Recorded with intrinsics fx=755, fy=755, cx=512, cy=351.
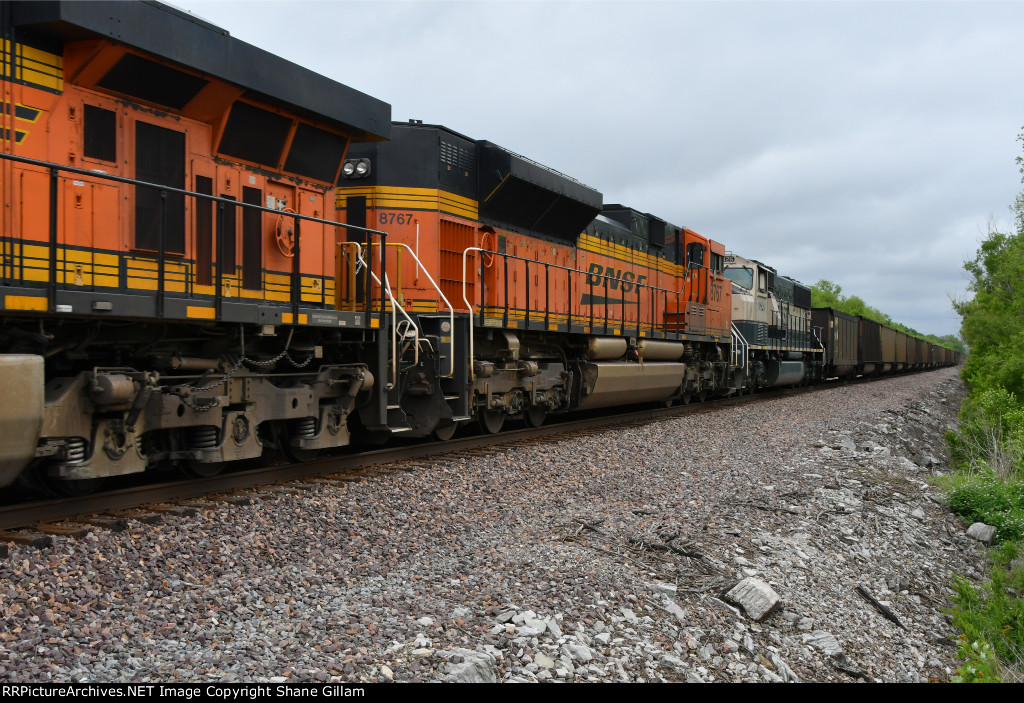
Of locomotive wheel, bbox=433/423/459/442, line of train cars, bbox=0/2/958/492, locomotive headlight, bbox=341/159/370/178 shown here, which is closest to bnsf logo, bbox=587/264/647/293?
line of train cars, bbox=0/2/958/492

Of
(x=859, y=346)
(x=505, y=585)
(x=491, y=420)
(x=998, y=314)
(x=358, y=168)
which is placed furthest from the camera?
(x=859, y=346)

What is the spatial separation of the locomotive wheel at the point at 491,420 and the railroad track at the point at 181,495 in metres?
0.74

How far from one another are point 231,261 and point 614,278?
27.2 feet

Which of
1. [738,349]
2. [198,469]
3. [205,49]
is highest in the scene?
[205,49]

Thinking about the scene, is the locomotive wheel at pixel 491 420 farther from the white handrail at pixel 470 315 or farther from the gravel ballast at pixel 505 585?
the gravel ballast at pixel 505 585

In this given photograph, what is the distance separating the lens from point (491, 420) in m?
9.78

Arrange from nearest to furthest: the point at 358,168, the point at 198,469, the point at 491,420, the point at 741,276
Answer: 1. the point at 198,469
2. the point at 358,168
3. the point at 491,420
4. the point at 741,276

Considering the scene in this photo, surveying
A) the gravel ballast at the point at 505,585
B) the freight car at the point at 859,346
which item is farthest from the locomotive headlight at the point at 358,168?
the freight car at the point at 859,346

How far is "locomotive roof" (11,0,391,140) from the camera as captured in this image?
484 cm

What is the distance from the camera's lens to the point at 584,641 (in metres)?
3.65

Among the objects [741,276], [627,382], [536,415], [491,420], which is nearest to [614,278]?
[627,382]

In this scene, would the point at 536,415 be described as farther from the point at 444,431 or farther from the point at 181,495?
the point at 181,495
